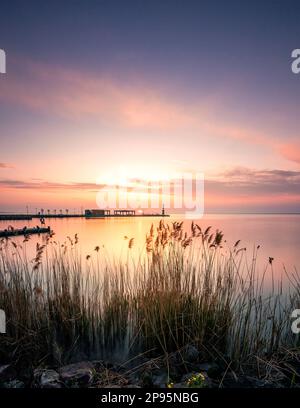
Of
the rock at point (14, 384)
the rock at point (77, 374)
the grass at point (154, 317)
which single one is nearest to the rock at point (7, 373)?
the rock at point (14, 384)

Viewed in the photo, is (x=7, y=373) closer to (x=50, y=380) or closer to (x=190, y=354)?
(x=50, y=380)

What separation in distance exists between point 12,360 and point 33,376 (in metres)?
0.63

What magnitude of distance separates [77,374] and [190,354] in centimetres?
135

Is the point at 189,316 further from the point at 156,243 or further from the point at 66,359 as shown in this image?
the point at 66,359

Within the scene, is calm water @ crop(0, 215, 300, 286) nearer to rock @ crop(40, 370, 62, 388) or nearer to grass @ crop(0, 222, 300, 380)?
grass @ crop(0, 222, 300, 380)

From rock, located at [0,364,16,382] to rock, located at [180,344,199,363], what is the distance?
1973mm

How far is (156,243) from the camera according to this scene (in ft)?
15.2

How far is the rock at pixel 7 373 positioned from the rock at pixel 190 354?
1.97 m

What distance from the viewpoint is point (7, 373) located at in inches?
136

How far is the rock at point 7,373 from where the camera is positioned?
3375 mm

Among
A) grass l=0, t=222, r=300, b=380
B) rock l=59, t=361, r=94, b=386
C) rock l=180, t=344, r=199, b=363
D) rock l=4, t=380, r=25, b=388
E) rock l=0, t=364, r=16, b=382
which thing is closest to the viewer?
rock l=4, t=380, r=25, b=388

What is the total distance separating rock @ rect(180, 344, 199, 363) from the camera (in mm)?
3750

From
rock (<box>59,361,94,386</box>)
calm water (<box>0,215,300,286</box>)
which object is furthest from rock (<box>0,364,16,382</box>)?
calm water (<box>0,215,300,286</box>)

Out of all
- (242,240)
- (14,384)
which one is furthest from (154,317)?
(242,240)
